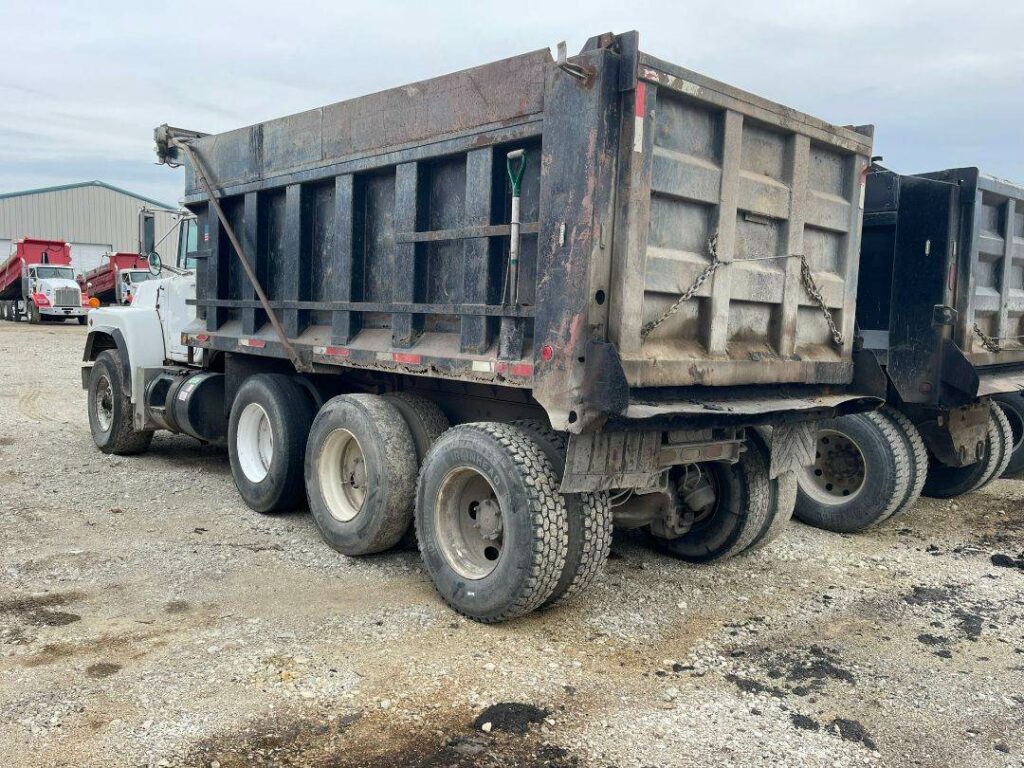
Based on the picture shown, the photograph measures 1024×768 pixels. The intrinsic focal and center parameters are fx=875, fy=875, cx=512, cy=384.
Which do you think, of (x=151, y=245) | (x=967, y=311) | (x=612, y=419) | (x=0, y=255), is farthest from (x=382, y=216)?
(x=0, y=255)

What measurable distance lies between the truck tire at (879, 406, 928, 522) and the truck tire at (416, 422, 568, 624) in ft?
11.8

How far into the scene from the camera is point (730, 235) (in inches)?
179

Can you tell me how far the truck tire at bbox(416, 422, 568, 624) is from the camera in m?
4.19

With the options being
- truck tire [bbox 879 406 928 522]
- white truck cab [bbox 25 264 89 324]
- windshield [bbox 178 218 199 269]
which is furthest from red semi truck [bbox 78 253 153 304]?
truck tire [bbox 879 406 928 522]

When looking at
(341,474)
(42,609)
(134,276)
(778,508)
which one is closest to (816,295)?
(778,508)

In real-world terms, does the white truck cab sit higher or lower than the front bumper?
higher

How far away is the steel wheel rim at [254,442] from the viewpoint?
6770mm

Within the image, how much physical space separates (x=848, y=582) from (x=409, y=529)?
2.79 meters

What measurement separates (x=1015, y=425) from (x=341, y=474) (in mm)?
6898

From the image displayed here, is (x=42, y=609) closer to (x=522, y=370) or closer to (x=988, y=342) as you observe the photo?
(x=522, y=370)

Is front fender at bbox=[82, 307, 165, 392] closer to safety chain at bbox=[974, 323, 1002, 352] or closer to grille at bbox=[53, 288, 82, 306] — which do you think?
safety chain at bbox=[974, 323, 1002, 352]

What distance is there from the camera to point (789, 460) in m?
5.39

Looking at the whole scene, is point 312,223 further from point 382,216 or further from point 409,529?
point 409,529

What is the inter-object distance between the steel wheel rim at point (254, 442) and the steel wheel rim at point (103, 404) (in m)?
2.67
